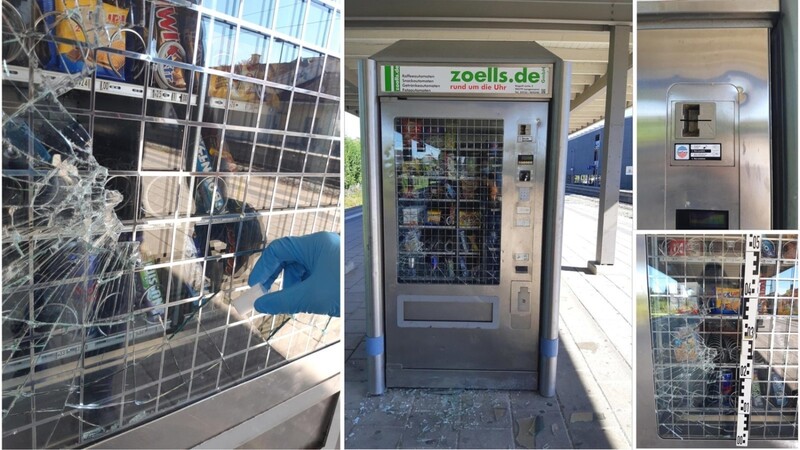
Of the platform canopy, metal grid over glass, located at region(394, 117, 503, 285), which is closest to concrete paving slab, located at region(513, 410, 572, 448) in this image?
metal grid over glass, located at region(394, 117, 503, 285)

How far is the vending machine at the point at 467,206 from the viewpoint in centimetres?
257

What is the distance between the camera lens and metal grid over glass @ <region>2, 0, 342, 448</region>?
1469mm

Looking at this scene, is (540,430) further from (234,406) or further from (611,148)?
(611,148)

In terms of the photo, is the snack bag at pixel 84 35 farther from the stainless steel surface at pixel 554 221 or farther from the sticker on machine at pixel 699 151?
the sticker on machine at pixel 699 151

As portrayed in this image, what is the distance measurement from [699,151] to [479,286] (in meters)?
1.41

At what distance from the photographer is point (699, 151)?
79.6 inches

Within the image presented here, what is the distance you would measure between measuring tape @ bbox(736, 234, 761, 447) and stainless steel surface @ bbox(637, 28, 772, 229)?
15cm

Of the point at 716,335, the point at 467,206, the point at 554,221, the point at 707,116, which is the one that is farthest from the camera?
the point at 467,206

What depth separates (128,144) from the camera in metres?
1.54

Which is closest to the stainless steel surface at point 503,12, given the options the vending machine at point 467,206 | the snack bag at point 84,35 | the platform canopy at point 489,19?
the platform canopy at point 489,19

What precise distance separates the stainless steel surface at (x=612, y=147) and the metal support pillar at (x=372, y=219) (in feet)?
14.7

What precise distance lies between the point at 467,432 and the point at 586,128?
18059 millimetres

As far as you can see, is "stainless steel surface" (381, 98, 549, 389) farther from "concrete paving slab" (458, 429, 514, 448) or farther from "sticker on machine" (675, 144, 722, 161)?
"sticker on machine" (675, 144, 722, 161)

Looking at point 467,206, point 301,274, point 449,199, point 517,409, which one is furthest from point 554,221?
point 301,274
